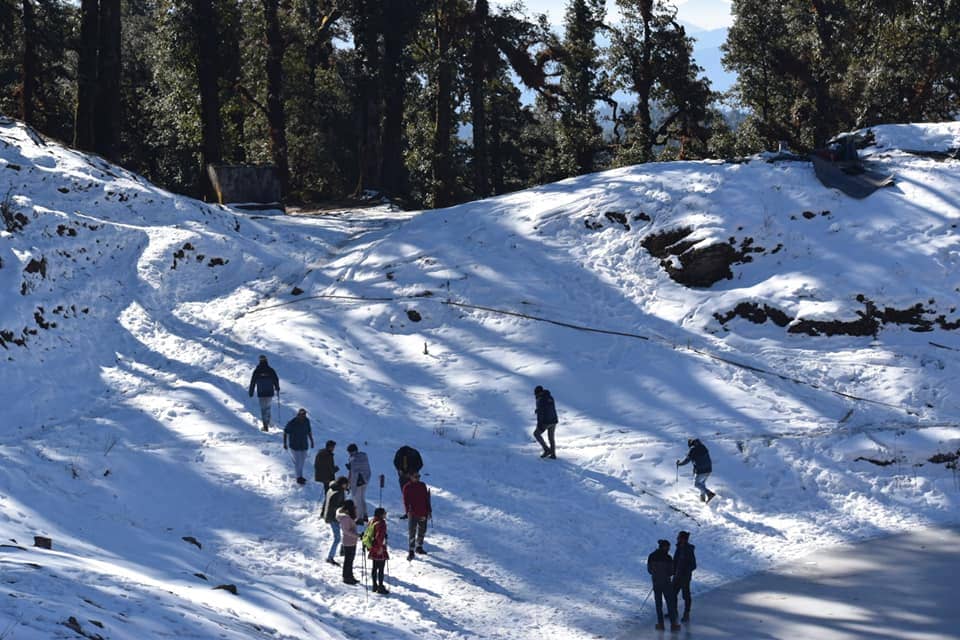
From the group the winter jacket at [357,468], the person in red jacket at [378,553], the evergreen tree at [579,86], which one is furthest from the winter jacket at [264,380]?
the evergreen tree at [579,86]

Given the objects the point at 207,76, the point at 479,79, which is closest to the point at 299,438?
the point at 207,76

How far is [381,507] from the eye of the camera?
54.6 feet

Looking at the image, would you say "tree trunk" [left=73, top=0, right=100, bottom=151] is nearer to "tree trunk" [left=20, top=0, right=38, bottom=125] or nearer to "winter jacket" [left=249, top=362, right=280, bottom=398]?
"tree trunk" [left=20, top=0, right=38, bottom=125]

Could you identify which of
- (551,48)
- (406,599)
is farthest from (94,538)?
(551,48)

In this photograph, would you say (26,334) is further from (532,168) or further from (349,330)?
(532,168)

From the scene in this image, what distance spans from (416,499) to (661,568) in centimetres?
400

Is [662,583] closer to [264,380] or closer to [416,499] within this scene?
[416,499]

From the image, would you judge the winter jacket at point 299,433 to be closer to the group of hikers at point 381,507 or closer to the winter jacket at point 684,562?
the group of hikers at point 381,507

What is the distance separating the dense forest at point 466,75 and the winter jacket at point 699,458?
21.1 meters

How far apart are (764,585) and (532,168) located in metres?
41.8

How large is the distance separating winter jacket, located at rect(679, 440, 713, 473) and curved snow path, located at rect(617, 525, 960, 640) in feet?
8.13

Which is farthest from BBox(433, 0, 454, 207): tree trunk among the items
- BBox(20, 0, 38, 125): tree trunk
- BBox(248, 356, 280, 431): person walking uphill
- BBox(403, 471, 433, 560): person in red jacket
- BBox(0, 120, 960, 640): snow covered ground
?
BBox(403, 471, 433, 560): person in red jacket

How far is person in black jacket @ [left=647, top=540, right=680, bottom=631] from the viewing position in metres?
14.0

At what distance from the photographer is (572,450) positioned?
20.3m
